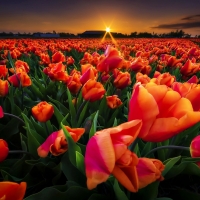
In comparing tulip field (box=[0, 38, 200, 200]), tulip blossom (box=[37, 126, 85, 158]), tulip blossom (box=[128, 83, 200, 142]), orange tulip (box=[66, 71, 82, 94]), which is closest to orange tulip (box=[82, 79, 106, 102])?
tulip field (box=[0, 38, 200, 200])

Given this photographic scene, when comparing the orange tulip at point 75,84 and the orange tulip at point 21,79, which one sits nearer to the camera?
the orange tulip at point 75,84

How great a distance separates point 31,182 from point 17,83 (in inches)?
44.7

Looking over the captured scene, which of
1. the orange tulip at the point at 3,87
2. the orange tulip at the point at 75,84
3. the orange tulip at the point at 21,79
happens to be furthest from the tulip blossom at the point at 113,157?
the orange tulip at the point at 21,79

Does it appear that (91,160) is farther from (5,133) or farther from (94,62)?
(94,62)

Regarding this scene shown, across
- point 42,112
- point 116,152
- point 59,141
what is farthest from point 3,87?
point 116,152

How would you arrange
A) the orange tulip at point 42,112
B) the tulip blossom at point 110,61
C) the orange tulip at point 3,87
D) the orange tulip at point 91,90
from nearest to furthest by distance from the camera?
the orange tulip at point 42,112
the orange tulip at point 91,90
the orange tulip at point 3,87
the tulip blossom at point 110,61

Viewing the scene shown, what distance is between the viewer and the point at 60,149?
3.81 ft

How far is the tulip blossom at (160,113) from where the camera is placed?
841 millimetres

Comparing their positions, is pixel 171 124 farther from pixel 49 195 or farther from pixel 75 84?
pixel 75 84

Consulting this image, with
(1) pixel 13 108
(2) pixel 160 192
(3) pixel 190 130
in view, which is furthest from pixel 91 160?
(1) pixel 13 108

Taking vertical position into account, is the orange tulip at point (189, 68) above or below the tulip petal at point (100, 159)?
below

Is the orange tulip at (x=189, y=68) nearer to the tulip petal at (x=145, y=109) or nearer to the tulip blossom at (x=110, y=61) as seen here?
the tulip blossom at (x=110, y=61)

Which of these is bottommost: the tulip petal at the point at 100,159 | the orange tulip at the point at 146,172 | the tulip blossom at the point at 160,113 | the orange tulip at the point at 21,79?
the orange tulip at the point at 21,79

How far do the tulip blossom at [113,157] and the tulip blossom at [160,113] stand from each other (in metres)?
0.07
